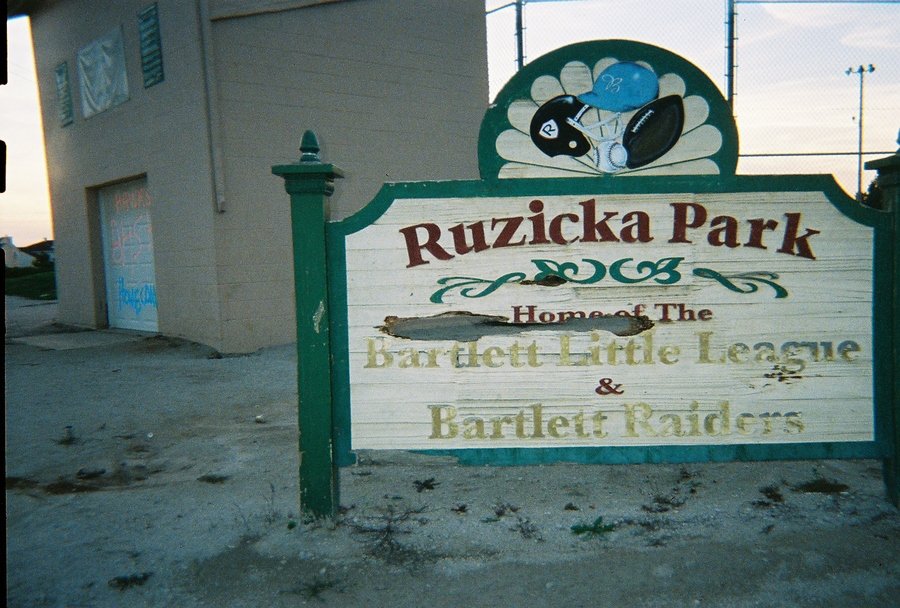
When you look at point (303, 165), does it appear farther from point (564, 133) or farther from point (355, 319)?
point (564, 133)

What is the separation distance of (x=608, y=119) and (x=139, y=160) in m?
8.42

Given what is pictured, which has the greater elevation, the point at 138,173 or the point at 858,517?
the point at 138,173

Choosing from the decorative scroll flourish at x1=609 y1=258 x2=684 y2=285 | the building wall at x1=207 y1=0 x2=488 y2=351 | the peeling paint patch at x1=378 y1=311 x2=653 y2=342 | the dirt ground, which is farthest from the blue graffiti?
the decorative scroll flourish at x1=609 y1=258 x2=684 y2=285

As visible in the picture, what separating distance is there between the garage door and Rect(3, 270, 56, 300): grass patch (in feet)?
33.6

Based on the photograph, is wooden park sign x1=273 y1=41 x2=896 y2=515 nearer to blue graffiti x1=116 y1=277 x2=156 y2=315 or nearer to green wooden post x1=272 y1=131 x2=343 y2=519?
green wooden post x1=272 y1=131 x2=343 y2=519

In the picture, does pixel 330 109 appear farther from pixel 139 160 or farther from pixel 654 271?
pixel 654 271

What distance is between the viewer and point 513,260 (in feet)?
11.1

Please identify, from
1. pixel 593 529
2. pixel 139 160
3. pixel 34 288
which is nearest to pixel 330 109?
pixel 139 160

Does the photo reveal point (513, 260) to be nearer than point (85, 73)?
Yes

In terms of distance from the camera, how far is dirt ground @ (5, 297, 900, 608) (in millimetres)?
2828

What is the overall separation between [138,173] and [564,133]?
835cm

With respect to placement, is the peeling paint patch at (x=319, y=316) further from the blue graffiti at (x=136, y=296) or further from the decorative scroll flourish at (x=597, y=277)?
the blue graffiti at (x=136, y=296)

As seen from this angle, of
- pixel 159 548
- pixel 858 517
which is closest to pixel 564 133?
pixel 858 517

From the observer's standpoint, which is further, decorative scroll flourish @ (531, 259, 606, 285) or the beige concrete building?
the beige concrete building
